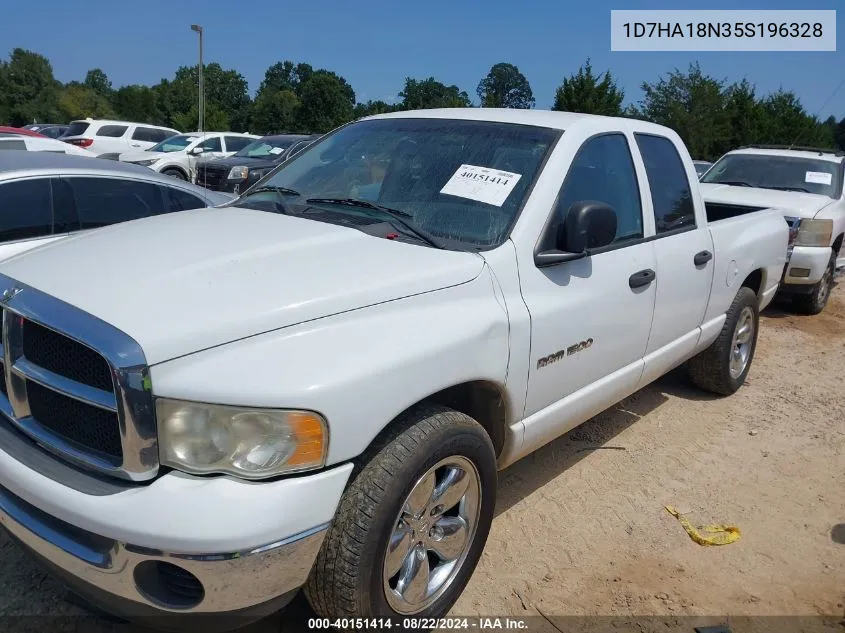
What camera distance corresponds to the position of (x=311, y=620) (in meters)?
2.48

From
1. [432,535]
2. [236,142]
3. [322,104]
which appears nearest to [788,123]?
[236,142]

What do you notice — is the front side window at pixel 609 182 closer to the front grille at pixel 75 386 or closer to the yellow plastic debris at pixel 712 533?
the yellow plastic debris at pixel 712 533

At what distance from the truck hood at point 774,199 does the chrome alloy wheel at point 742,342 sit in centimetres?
257

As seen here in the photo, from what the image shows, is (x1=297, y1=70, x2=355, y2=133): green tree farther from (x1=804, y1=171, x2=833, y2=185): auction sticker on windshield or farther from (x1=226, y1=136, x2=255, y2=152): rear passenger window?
(x1=804, y1=171, x2=833, y2=185): auction sticker on windshield

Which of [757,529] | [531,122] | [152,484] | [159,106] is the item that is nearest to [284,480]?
[152,484]

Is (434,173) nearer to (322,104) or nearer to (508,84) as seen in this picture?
(322,104)

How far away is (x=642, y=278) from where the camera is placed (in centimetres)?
338

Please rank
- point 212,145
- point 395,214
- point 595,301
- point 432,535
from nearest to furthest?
point 432,535
point 395,214
point 595,301
point 212,145

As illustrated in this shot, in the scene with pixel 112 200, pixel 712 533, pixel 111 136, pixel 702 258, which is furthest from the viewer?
pixel 111 136

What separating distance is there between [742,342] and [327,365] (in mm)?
4176

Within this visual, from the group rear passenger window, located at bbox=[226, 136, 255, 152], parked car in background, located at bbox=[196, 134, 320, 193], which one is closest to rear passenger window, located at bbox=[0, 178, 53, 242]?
parked car in background, located at bbox=[196, 134, 320, 193]

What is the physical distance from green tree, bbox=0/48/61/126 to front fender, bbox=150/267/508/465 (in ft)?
227

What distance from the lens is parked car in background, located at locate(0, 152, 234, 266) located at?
14.8 feet

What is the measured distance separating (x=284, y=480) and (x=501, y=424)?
3.63 feet
